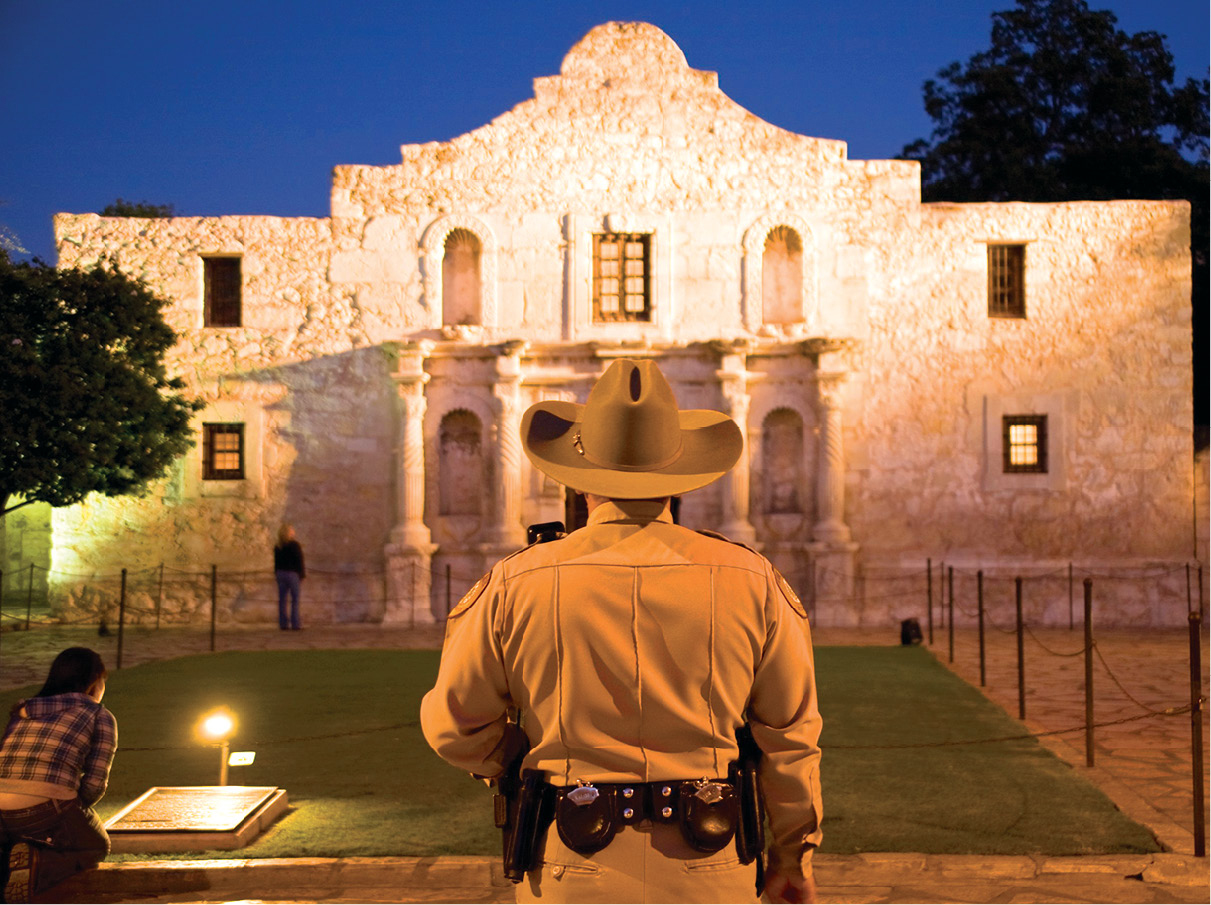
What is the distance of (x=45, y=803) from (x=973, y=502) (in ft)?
53.5

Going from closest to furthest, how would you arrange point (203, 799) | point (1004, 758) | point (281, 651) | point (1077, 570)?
point (203, 799), point (1004, 758), point (281, 651), point (1077, 570)

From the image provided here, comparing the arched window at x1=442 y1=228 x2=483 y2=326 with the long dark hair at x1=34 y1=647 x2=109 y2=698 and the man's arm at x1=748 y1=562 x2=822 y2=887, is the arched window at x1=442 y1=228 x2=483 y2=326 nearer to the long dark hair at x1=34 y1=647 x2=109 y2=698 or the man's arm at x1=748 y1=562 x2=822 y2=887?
the long dark hair at x1=34 y1=647 x2=109 y2=698

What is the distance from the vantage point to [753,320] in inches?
754

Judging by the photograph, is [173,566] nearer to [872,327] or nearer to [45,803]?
[872,327]

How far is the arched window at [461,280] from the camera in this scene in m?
19.5

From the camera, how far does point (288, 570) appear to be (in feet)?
58.6

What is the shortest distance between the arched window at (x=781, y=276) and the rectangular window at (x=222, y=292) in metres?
8.63

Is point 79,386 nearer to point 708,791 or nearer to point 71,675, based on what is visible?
point 71,675

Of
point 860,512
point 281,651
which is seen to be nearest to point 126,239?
point 281,651

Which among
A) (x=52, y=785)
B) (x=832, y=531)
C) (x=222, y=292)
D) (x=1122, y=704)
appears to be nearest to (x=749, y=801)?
(x=52, y=785)

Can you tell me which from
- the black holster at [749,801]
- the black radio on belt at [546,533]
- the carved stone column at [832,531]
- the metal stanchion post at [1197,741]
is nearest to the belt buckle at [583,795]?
the black holster at [749,801]

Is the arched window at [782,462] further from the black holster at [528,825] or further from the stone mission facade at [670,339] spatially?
the black holster at [528,825]

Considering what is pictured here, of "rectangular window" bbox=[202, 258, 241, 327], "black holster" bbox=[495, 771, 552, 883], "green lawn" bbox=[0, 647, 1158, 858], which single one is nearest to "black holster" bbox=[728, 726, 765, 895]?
"black holster" bbox=[495, 771, 552, 883]

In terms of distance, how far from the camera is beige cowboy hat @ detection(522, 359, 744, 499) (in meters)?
3.16
